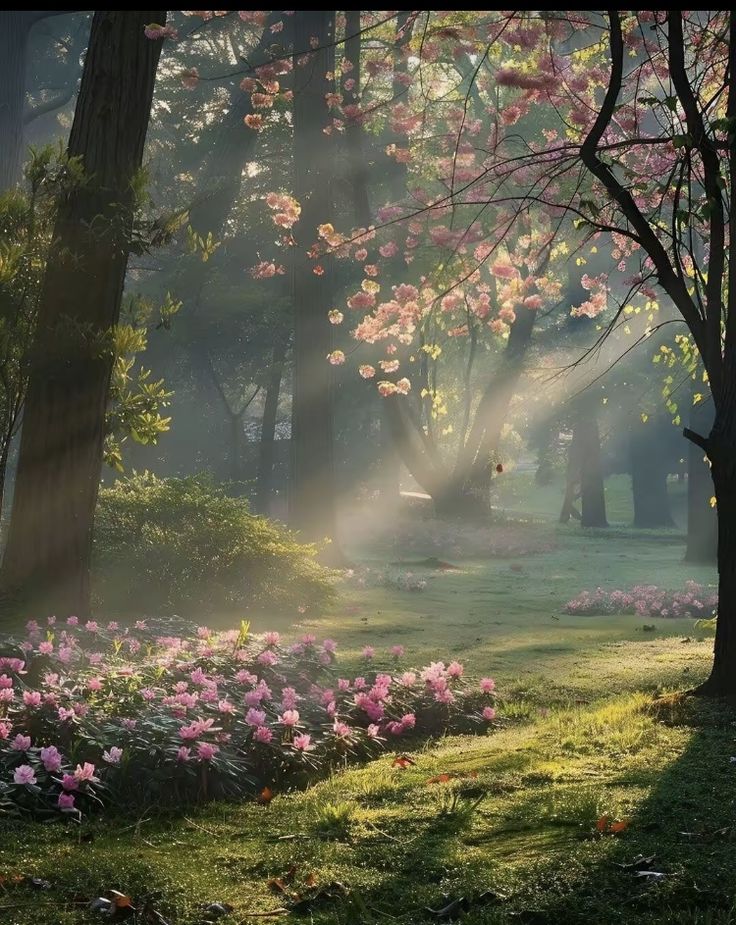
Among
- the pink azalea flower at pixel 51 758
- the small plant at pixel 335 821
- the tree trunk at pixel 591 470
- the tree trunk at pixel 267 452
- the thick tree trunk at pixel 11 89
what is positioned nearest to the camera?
the small plant at pixel 335 821

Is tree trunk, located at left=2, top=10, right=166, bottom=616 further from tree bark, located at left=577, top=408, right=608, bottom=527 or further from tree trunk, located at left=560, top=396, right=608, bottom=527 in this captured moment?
tree bark, located at left=577, top=408, right=608, bottom=527

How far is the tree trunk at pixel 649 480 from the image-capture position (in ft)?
129

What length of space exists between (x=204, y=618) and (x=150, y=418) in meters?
3.28

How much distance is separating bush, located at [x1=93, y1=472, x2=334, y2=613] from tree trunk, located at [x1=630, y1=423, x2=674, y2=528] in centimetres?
2863

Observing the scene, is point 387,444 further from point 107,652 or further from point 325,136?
point 107,652

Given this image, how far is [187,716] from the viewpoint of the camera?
569 cm

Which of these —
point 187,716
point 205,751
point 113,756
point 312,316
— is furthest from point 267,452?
point 113,756

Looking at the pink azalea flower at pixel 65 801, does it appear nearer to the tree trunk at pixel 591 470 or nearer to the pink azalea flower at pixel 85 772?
the pink azalea flower at pixel 85 772

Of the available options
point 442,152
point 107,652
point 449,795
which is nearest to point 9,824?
point 449,795

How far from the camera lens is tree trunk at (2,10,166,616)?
346 inches

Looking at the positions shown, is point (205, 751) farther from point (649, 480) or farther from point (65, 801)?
point (649, 480)

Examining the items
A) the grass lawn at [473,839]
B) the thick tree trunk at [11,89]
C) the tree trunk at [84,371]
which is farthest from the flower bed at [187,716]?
the thick tree trunk at [11,89]

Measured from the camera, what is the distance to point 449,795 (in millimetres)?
4988

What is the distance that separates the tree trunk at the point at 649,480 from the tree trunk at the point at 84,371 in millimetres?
32247
